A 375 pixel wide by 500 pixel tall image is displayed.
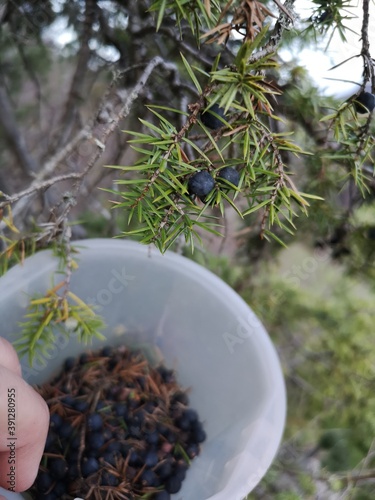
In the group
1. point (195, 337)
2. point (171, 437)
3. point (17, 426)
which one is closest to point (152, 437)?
point (171, 437)

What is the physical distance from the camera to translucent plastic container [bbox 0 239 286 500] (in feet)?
1.87

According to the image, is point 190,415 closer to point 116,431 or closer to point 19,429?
point 116,431

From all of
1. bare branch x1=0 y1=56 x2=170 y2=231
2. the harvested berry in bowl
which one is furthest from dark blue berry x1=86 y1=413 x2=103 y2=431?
bare branch x1=0 y1=56 x2=170 y2=231

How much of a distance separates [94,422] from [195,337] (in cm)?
18

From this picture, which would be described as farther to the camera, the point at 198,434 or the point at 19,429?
the point at 198,434

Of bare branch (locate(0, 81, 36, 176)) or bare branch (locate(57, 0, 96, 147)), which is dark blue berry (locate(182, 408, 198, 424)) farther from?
bare branch (locate(0, 81, 36, 176))

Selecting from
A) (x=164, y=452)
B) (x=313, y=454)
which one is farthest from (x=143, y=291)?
(x=313, y=454)

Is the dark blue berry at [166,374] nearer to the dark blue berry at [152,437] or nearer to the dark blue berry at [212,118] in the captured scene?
the dark blue berry at [152,437]

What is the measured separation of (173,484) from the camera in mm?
602

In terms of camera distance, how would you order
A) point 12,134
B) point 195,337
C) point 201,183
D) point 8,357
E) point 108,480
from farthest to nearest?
point 12,134 < point 195,337 < point 108,480 < point 8,357 < point 201,183

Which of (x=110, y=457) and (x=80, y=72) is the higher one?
(x=80, y=72)

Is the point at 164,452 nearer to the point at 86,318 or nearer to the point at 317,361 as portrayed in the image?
the point at 86,318

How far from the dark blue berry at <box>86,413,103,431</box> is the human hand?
127 millimetres

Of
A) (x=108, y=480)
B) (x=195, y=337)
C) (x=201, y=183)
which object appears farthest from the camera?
(x=195, y=337)
